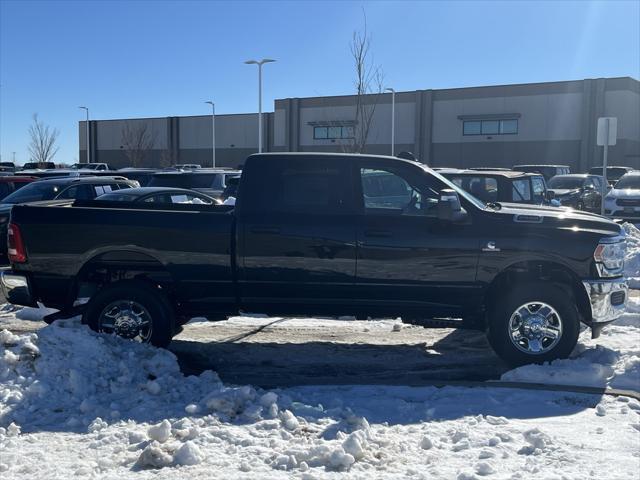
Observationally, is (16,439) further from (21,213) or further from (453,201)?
(453,201)

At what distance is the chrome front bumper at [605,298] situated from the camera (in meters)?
6.63

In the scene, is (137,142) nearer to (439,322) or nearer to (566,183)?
(566,183)

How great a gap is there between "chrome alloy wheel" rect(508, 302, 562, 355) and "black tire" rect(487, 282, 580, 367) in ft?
0.06

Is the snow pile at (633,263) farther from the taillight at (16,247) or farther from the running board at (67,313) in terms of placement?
the taillight at (16,247)

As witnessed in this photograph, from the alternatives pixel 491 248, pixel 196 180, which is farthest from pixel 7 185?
pixel 491 248

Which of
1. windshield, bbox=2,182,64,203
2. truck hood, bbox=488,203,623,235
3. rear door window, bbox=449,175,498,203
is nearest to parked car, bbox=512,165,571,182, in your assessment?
rear door window, bbox=449,175,498,203

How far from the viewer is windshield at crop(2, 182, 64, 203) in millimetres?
15084

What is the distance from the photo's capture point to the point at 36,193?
603 inches

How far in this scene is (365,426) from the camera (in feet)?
16.3

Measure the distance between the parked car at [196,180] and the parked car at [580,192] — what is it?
38.2 ft

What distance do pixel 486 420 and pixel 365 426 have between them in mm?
962

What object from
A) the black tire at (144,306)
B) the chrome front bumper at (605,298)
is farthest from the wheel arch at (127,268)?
the chrome front bumper at (605,298)

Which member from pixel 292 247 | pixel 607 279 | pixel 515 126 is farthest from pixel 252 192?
pixel 515 126

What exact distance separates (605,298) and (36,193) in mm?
12467
